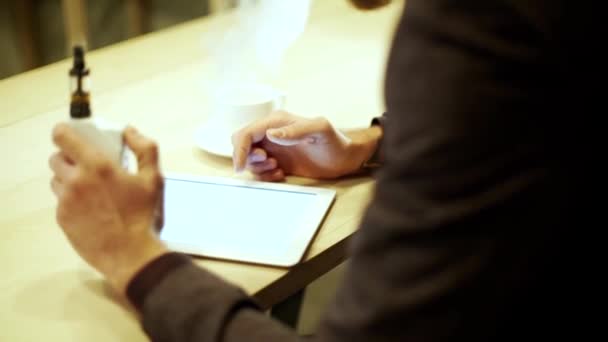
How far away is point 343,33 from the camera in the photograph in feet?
5.51

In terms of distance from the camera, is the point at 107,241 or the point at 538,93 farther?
the point at 107,241

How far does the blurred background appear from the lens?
271 centimetres

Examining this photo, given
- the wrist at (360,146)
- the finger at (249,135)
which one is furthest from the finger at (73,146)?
the wrist at (360,146)

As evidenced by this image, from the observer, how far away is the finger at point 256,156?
3.44ft

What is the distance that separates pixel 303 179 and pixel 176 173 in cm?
17

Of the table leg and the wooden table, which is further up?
the wooden table

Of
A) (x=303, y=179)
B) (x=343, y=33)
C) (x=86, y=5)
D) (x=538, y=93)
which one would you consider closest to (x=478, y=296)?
(x=538, y=93)

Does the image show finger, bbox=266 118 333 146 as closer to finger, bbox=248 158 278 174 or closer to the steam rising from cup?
finger, bbox=248 158 278 174

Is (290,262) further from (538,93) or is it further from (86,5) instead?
(86,5)

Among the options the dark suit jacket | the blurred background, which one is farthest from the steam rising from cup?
the blurred background

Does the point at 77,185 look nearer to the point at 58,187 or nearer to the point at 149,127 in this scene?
the point at 58,187

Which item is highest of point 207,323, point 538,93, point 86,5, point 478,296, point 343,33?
point 538,93

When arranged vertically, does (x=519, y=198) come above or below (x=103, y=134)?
above

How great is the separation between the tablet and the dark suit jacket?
30 centimetres
